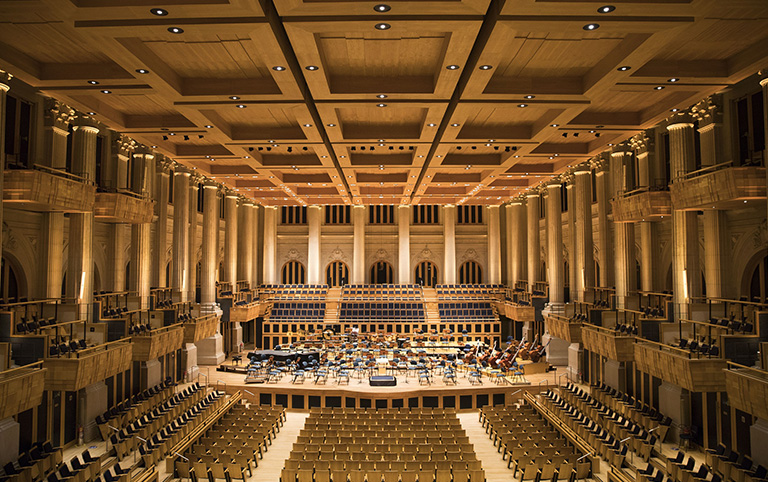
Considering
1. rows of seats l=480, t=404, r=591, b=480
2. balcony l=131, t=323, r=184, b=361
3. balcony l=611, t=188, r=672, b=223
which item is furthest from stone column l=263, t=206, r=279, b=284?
balcony l=611, t=188, r=672, b=223

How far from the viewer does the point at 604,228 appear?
19.7 meters

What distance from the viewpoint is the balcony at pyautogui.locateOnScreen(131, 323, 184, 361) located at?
14.8m

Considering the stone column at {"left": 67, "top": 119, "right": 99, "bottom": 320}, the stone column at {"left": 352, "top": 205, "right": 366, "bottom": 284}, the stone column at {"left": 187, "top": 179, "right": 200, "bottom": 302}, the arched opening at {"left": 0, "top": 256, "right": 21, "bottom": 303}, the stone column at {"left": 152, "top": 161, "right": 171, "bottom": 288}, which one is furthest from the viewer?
the stone column at {"left": 352, "top": 205, "right": 366, "bottom": 284}

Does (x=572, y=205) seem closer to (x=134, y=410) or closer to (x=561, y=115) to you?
(x=561, y=115)

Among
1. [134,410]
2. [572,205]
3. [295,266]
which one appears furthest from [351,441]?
[295,266]

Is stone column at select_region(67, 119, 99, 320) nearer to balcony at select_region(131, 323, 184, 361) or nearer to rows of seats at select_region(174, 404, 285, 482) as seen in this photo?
balcony at select_region(131, 323, 184, 361)

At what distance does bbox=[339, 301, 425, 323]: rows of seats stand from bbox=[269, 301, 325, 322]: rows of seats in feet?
4.04

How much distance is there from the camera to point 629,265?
1800 centimetres

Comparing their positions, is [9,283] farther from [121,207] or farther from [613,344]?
[613,344]

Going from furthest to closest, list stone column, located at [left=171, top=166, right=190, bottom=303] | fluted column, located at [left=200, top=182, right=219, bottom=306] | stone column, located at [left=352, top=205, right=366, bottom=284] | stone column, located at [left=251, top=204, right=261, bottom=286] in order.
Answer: stone column, located at [left=352, top=205, right=366, bottom=284] → stone column, located at [left=251, top=204, right=261, bottom=286] → fluted column, located at [left=200, top=182, right=219, bottom=306] → stone column, located at [left=171, top=166, right=190, bottom=303]

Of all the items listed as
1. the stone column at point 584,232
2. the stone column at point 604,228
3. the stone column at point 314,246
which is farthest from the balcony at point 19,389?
the stone column at point 314,246

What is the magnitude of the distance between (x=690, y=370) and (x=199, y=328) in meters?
15.5

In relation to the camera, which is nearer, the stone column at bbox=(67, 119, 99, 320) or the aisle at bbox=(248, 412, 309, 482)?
the aisle at bbox=(248, 412, 309, 482)

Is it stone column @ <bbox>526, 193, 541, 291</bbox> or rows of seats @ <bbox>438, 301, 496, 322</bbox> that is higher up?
stone column @ <bbox>526, 193, 541, 291</bbox>
